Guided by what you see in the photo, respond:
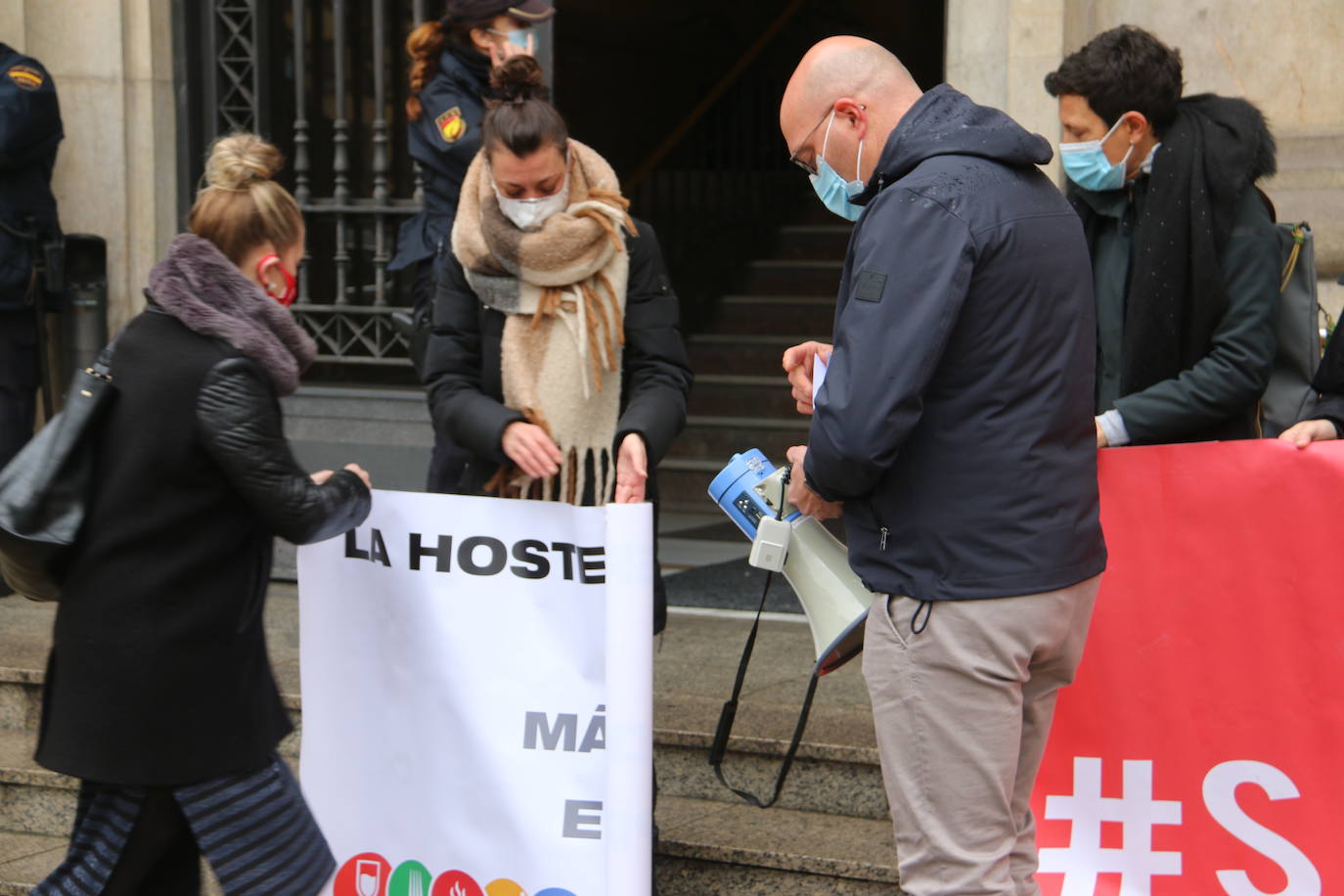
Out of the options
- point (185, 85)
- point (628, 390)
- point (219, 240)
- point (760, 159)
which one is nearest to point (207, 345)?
point (219, 240)

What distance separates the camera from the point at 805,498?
2865 mm

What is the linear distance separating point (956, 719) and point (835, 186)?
0.93m

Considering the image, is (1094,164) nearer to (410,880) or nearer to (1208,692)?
(1208,692)

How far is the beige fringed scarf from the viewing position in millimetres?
3506

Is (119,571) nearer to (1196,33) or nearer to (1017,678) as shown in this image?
(1017,678)

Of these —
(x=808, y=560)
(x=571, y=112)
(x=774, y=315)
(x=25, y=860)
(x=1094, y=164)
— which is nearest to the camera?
(x=808, y=560)

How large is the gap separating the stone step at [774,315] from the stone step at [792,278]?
0.47 feet

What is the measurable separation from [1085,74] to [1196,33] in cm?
196

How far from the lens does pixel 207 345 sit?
2830 millimetres

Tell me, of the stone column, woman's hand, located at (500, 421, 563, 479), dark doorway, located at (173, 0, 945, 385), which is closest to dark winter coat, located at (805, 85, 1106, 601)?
woman's hand, located at (500, 421, 563, 479)

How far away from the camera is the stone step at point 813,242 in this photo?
1032 centimetres

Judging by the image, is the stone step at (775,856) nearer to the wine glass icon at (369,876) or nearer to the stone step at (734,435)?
the wine glass icon at (369,876)

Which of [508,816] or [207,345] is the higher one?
[207,345]

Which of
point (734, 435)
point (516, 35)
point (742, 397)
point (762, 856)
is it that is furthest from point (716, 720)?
point (742, 397)
